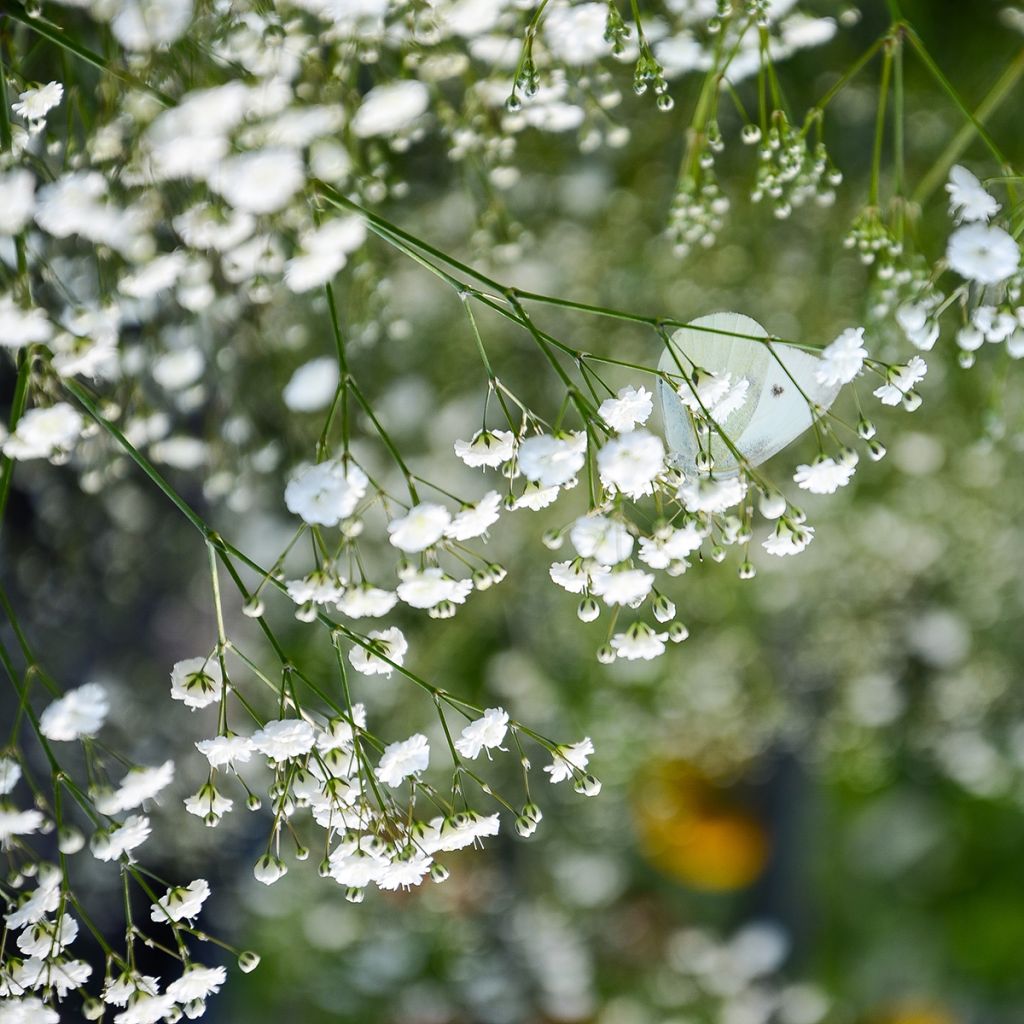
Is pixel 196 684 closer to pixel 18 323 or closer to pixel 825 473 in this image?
pixel 18 323

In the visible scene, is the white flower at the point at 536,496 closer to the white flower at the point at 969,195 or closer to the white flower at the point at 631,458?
the white flower at the point at 631,458

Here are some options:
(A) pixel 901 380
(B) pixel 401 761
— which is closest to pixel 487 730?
(B) pixel 401 761

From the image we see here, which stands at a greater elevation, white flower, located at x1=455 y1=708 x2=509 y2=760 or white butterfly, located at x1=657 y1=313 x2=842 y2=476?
white butterfly, located at x1=657 y1=313 x2=842 y2=476

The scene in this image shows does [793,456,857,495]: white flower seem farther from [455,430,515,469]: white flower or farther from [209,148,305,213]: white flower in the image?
[209,148,305,213]: white flower

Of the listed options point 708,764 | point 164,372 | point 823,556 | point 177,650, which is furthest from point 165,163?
point 708,764

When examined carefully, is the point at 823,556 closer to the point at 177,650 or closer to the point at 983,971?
the point at 177,650

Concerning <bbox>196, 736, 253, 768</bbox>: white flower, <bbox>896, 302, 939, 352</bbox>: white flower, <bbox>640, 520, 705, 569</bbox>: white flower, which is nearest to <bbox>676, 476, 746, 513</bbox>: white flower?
<bbox>640, 520, 705, 569</bbox>: white flower

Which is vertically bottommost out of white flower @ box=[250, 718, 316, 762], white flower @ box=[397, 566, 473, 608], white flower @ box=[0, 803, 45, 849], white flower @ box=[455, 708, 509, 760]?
white flower @ box=[455, 708, 509, 760]
